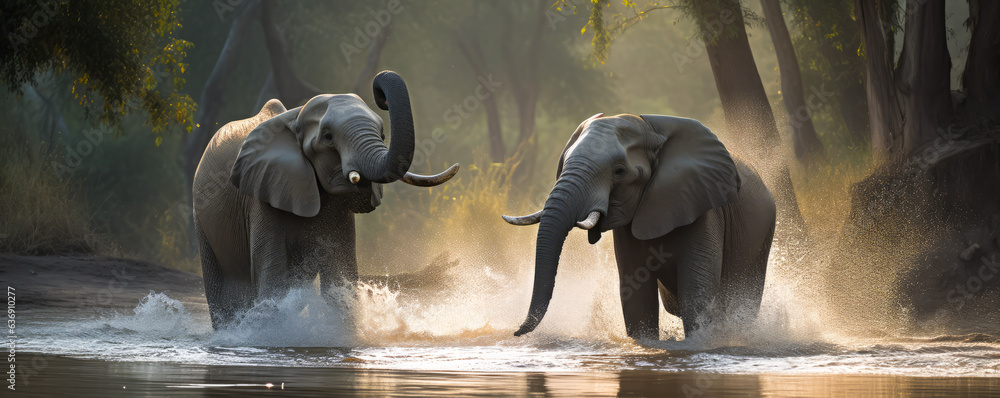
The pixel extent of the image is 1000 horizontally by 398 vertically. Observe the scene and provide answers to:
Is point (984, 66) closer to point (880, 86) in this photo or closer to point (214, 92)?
point (880, 86)

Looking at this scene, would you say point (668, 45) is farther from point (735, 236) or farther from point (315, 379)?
point (315, 379)

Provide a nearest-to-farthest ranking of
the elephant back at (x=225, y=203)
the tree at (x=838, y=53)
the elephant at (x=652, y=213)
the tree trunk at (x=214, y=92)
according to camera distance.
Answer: the elephant at (x=652, y=213), the elephant back at (x=225, y=203), the tree at (x=838, y=53), the tree trunk at (x=214, y=92)

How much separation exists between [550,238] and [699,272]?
1355mm

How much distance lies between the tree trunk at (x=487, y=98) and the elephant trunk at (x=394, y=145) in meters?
29.1

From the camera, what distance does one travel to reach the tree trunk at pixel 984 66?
45.0ft

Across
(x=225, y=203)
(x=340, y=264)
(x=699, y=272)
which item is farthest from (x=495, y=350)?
(x=225, y=203)

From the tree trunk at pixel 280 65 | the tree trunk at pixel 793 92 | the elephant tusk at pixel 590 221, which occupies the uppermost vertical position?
the tree trunk at pixel 280 65

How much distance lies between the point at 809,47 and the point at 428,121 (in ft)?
70.4

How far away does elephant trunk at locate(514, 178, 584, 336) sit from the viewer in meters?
8.27

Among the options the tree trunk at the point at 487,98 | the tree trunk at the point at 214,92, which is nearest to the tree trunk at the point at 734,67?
the tree trunk at the point at 214,92

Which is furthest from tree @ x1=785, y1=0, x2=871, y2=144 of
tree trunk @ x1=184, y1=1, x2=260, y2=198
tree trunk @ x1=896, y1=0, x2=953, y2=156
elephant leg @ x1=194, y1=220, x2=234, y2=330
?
tree trunk @ x1=184, y1=1, x2=260, y2=198

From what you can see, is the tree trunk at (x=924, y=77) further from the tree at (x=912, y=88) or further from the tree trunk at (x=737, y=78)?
the tree trunk at (x=737, y=78)

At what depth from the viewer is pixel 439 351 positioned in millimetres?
8656

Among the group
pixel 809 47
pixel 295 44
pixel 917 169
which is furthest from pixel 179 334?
pixel 295 44
